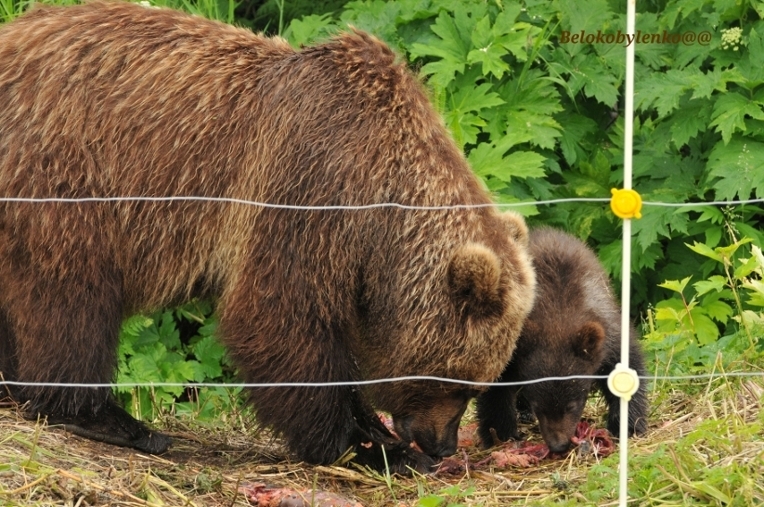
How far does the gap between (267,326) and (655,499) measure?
77.1 inches

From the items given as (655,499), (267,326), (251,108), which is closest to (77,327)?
(267,326)

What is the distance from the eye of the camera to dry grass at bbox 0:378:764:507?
188 inches

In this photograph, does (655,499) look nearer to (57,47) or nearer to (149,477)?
(149,477)

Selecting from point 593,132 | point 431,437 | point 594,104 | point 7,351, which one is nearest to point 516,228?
point 431,437

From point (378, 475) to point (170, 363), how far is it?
7.86 feet

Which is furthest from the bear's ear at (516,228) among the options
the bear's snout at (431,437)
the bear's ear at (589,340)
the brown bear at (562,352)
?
the bear's snout at (431,437)

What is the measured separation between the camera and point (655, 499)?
15.4ft

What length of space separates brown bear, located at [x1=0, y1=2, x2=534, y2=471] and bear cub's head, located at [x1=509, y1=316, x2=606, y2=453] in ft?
0.94

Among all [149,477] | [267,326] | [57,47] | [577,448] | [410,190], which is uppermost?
[57,47]

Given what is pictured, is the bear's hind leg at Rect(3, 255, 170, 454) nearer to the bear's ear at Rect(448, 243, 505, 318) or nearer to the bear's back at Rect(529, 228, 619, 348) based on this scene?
the bear's ear at Rect(448, 243, 505, 318)

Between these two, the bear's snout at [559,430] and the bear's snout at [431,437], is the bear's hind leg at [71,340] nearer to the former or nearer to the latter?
the bear's snout at [431,437]

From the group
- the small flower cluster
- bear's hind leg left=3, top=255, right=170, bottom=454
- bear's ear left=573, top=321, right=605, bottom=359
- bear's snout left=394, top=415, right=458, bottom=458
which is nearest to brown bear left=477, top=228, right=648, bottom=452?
bear's ear left=573, top=321, right=605, bottom=359

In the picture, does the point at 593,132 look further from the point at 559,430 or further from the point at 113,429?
the point at 113,429

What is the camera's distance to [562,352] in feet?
19.6
